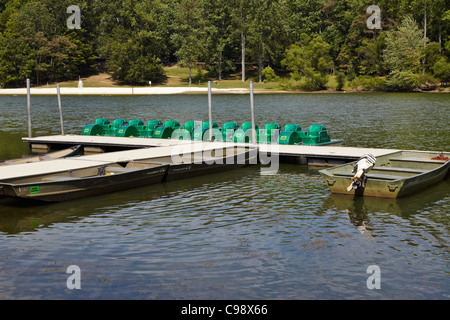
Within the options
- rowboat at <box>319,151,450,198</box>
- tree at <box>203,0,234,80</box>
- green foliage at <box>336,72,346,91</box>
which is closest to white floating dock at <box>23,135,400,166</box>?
rowboat at <box>319,151,450,198</box>

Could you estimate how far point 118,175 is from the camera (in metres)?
22.8

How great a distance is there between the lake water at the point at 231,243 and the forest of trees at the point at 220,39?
322ft

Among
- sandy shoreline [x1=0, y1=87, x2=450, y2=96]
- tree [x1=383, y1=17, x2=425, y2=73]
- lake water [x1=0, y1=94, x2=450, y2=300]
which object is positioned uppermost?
tree [x1=383, y1=17, x2=425, y2=73]

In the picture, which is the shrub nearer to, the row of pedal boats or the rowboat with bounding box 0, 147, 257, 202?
the rowboat with bounding box 0, 147, 257, 202

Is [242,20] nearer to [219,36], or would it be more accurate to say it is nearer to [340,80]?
[219,36]

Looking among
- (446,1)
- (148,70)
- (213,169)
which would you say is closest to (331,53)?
(446,1)

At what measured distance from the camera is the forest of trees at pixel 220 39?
12144cm

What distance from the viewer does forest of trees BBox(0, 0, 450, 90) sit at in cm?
12144

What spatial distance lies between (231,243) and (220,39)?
125 m

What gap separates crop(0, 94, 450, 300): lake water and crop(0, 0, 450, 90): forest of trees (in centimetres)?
9800

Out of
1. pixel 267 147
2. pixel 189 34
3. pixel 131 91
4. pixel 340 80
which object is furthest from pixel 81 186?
pixel 189 34

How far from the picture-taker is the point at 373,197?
21656 millimetres
